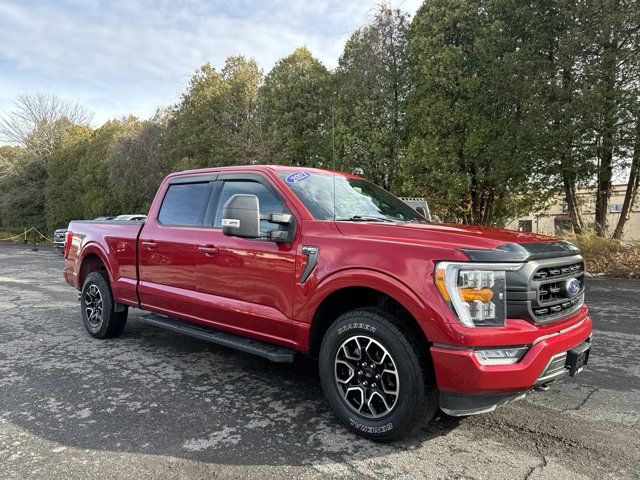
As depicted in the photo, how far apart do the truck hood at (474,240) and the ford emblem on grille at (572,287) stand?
19 cm

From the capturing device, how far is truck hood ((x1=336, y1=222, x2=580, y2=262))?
2.85 metres

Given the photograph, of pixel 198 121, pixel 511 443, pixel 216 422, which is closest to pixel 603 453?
pixel 511 443

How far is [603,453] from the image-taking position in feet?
9.60

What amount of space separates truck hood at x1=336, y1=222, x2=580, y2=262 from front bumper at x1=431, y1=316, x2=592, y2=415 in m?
0.54

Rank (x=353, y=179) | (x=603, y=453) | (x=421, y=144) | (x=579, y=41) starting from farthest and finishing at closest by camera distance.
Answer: (x=421, y=144)
(x=579, y=41)
(x=353, y=179)
(x=603, y=453)

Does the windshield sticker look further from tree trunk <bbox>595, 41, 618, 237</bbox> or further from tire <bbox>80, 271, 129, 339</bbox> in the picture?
tree trunk <bbox>595, 41, 618, 237</bbox>

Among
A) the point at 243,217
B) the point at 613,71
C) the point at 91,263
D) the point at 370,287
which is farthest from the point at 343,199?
the point at 613,71

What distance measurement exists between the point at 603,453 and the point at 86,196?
3082 cm

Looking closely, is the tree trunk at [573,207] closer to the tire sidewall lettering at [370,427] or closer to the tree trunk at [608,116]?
the tree trunk at [608,116]

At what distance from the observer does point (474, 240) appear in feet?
9.74

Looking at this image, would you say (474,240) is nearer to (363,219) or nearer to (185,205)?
(363,219)

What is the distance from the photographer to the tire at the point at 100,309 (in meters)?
5.61

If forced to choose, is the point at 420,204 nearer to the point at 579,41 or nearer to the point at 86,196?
the point at 579,41

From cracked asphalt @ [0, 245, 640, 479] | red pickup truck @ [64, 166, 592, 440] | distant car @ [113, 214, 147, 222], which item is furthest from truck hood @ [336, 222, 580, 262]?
distant car @ [113, 214, 147, 222]
